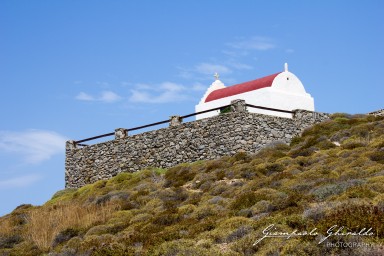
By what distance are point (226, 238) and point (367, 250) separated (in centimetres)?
412

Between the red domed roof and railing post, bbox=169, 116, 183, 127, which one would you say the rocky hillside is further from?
the red domed roof

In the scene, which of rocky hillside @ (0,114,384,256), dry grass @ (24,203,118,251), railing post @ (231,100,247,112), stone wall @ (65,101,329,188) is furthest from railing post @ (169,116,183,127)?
dry grass @ (24,203,118,251)

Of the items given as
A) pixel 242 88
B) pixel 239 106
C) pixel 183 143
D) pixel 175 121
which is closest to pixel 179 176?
pixel 183 143

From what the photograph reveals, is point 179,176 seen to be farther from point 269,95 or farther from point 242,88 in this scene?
point 242,88

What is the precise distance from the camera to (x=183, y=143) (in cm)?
3075

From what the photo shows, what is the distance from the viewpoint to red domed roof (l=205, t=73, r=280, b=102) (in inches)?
1286

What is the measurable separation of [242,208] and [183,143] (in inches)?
572

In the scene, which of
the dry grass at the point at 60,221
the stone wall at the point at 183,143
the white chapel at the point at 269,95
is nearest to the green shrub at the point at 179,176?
the stone wall at the point at 183,143

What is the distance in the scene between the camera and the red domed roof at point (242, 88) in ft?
107

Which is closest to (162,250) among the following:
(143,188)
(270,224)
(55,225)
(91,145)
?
(270,224)

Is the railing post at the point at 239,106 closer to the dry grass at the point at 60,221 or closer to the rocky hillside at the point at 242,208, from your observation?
the rocky hillside at the point at 242,208

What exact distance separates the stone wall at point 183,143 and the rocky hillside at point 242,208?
5.55ft

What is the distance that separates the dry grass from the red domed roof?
1405 centimetres

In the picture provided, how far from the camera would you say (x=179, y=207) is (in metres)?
18.9
